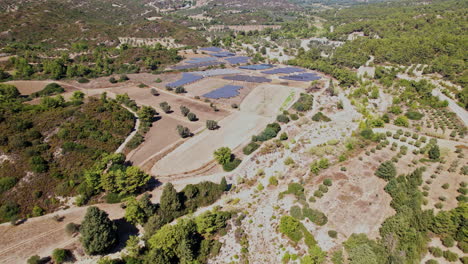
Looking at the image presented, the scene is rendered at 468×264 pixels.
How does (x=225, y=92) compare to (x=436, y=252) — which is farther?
(x=225, y=92)

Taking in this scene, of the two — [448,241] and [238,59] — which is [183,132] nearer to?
[448,241]

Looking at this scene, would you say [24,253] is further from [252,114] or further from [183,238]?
[252,114]

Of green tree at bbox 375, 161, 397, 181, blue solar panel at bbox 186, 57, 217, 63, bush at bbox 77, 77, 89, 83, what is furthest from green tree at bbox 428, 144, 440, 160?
bush at bbox 77, 77, 89, 83

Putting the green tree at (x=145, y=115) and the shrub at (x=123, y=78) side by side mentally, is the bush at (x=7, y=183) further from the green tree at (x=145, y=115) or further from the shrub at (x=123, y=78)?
the shrub at (x=123, y=78)

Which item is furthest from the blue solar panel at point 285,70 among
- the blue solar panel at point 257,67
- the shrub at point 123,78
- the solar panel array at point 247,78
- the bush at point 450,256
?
the bush at point 450,256

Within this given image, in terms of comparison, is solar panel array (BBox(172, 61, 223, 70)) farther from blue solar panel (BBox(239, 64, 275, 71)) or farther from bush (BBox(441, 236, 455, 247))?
bush (BBox(441, 236, 455, 247))

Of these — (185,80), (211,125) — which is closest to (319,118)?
(211,125)
